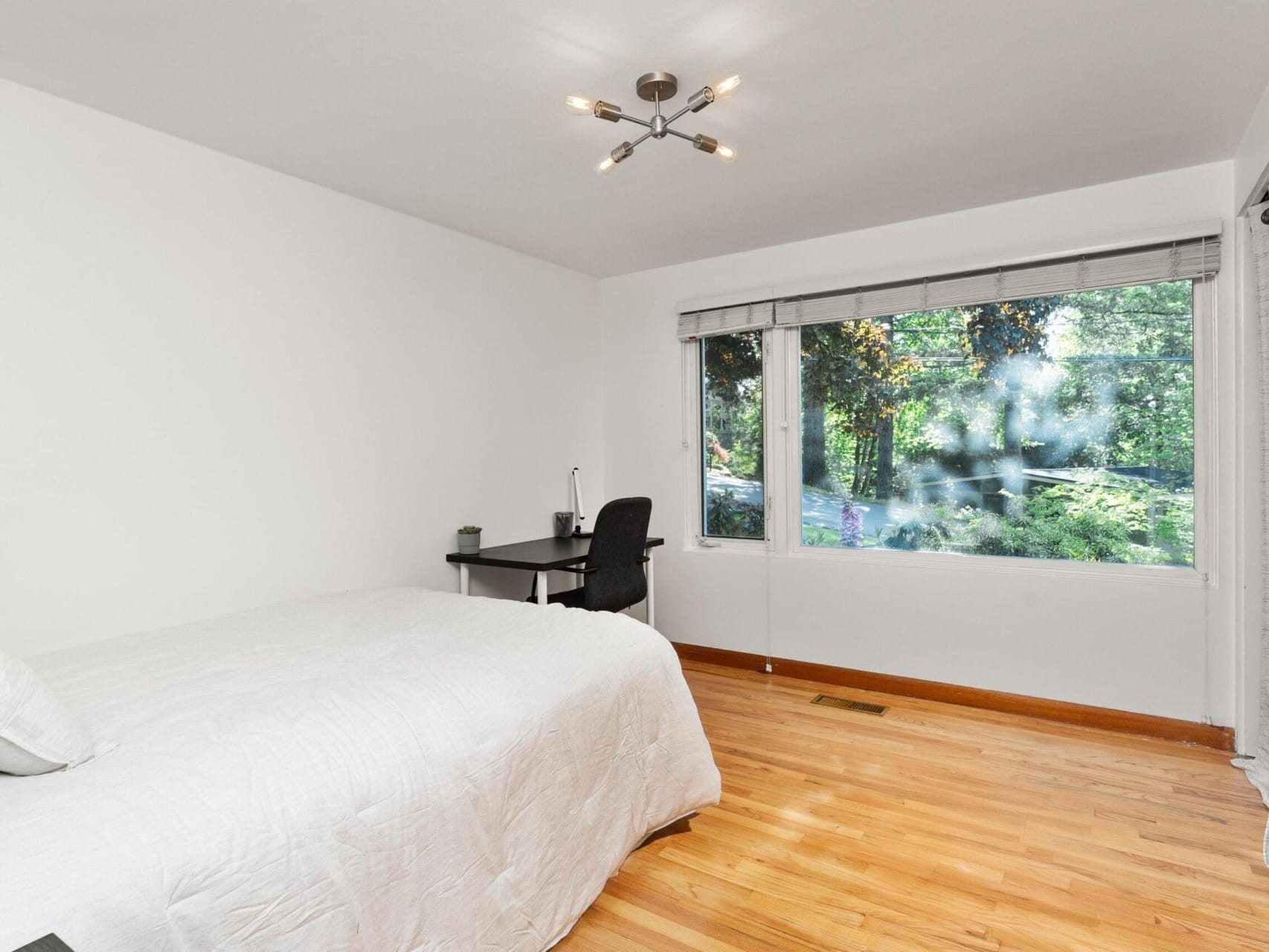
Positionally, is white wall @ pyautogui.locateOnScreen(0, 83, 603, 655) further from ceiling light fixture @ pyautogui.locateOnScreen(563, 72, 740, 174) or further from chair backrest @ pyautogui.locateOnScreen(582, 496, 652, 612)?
ceiling light fixture @ pyautogui.locateOnScreen(563, 72, 740, 174)

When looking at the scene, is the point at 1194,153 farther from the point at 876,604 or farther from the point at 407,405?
the point at 407,405

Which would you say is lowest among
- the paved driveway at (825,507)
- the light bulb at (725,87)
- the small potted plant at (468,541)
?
the small potted plant at (468,541)

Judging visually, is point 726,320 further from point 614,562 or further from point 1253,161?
point 1253,161

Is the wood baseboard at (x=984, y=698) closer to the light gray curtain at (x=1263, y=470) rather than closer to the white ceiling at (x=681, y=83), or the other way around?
the light gray curtain at (x=1263, y=470)

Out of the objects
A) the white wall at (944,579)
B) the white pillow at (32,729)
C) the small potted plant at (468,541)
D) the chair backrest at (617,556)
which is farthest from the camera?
the small potted plant at (468,541)

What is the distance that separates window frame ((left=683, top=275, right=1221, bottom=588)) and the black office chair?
2.81ft

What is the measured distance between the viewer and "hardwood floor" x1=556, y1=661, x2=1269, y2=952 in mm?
1897

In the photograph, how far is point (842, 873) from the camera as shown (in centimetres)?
216

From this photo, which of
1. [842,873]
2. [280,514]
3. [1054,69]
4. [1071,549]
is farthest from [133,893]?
[1071,549]

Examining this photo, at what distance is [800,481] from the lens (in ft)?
13.9

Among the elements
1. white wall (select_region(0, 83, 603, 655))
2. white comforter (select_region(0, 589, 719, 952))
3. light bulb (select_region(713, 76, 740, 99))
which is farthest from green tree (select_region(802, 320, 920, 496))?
light bulb (select_region(713, 76, 740, 99))

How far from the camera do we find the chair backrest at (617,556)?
11.7ft

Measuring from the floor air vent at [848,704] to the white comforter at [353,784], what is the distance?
1.42 meters

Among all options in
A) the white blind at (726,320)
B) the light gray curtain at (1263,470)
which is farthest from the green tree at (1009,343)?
the white blind at (726,320)
